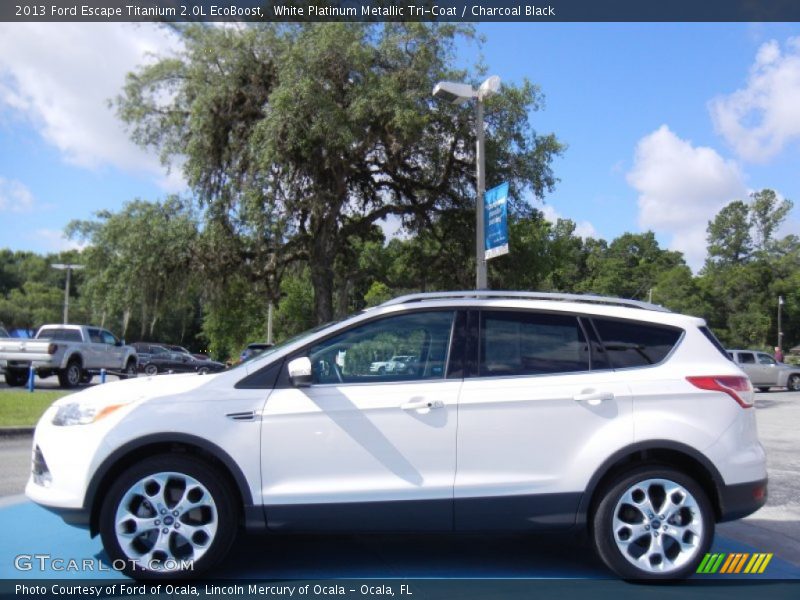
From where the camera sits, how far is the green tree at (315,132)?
18.4 metres

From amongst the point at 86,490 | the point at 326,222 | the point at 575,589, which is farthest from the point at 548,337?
the point at 326,222

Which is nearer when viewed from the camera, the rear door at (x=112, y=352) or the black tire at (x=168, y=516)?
the black tire at (x=168, y=516)

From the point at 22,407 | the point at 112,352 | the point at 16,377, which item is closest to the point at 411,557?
the point at 22,407

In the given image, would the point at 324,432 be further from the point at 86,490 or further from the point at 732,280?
the point at 732,280

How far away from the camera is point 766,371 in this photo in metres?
29.1

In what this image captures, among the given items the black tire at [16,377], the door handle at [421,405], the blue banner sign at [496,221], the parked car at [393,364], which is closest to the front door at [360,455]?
the door handle at [421,405]

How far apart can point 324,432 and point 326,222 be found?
674 inches

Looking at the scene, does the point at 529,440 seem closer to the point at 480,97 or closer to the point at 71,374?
the point at 480,97

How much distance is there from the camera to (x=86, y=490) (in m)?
4.35

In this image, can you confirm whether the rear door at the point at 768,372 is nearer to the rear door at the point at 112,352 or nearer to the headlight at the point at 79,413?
the rear door at the point at 112,352

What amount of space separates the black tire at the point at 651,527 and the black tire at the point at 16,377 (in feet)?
66.1

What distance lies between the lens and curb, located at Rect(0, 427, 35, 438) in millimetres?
10838

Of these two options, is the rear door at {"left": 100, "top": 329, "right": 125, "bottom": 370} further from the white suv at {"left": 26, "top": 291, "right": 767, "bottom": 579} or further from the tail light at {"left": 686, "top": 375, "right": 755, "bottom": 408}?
the tail light at {"left": 686, "top": 375, "right": 755, "bottom": 408}
